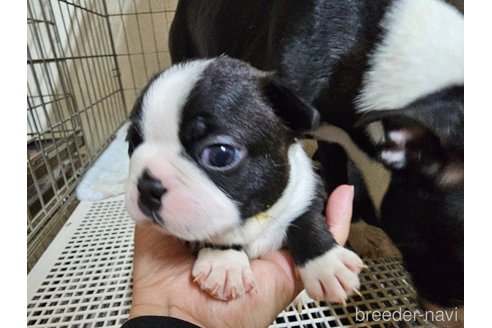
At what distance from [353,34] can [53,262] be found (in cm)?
117

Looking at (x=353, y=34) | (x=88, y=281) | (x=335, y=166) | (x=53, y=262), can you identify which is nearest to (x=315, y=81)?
(x=353, y=34)

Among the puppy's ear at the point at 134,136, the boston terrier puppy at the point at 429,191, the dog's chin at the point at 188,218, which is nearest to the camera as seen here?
the dog's chin at the point at 188,218

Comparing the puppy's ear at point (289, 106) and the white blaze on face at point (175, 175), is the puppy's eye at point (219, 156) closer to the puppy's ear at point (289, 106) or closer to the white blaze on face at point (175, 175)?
the white blaze on face at point (175, 175)

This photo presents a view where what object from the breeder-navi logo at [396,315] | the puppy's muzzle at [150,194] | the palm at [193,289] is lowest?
the breeder-navi logo at [396,315]

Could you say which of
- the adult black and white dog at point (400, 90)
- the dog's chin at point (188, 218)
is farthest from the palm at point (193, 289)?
the adult black and white dog at point (400, 90)

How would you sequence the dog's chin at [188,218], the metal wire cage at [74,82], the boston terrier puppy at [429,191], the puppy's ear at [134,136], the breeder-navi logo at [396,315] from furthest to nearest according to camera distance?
the metal wire cage at [74,82] → the breeder-navi logo at [396,315] → the boston terrier puppy at [429,191] → the puppy's ear at [134,136] → the dog's chin at [188,218]

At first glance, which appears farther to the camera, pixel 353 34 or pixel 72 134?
pixel 72 134

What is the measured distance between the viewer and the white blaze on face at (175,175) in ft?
2.37

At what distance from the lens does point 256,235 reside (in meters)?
0.90

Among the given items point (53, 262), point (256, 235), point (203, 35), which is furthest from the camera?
point (203, 35)

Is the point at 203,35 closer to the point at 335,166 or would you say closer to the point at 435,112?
the point at 335,166

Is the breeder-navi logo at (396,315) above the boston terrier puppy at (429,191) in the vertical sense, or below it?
below

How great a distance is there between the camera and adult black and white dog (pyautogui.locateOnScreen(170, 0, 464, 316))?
0.96 m

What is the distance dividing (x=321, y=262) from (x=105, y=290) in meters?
0.70
